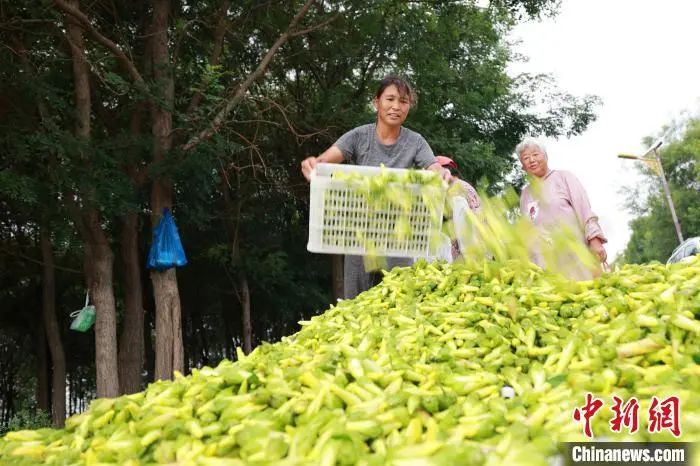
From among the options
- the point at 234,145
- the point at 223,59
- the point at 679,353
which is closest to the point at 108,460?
the point at 679,353

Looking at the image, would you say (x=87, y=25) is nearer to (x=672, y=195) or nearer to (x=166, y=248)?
(x=166, y=248)

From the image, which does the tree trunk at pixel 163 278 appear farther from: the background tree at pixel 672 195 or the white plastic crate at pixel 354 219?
the background tree at pixel 672 195

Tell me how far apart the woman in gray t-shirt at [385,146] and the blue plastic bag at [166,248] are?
522 cm

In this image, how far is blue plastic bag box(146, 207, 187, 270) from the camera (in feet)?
30.6

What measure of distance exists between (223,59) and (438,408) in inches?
416

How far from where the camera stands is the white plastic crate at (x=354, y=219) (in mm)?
3691

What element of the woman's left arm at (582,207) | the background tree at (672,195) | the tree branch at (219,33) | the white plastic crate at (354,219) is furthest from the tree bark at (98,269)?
the background tree at (672,195)

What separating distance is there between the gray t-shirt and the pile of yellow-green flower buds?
4.27 feet

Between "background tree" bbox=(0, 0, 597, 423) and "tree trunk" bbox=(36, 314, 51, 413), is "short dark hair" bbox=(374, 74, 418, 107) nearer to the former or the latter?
"background tree" bbox=(0, 0, 597, 423)

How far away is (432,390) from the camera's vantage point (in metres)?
2.26

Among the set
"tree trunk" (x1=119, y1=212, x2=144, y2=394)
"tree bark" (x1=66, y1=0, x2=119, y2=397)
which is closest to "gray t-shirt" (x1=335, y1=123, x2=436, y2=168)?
"tree bark" (x1=66, y1=0, x2=119, y2=397)

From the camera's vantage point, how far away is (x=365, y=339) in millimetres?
2889

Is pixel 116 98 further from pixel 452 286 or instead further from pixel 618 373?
pixel 618 373

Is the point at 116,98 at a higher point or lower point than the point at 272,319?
higher
